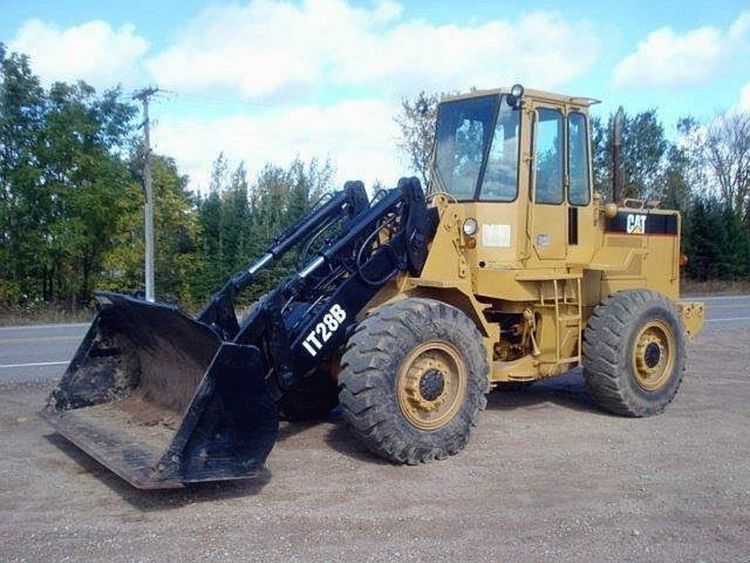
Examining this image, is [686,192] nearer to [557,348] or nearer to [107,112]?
[107,112]

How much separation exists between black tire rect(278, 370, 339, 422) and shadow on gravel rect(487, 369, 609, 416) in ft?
6.15

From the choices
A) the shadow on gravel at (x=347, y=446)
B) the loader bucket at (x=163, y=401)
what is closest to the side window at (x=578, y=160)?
the shadow on gravel at (x=347, y=446)

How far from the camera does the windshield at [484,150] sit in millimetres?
8203

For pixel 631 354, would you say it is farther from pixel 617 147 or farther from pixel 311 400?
pixel 311 400

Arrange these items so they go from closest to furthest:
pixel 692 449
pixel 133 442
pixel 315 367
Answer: pixel 133 442 → pixel 315 367 → pixel 692 449

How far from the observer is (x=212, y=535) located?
532 cm

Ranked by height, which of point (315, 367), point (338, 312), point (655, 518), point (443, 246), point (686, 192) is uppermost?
point (686, 192)

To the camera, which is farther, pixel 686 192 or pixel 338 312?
pixel 686 192

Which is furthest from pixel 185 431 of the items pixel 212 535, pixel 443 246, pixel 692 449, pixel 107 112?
pixel 107 112

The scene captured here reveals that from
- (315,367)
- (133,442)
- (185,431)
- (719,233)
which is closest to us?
(185,431)

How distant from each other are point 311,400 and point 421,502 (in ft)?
8.32

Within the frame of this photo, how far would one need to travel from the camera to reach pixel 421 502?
5973 mm

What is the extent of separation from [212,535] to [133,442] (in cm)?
146

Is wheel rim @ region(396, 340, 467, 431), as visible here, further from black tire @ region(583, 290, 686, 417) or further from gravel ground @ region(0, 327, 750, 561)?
black tire @ region(583, 290, 686, 417)
